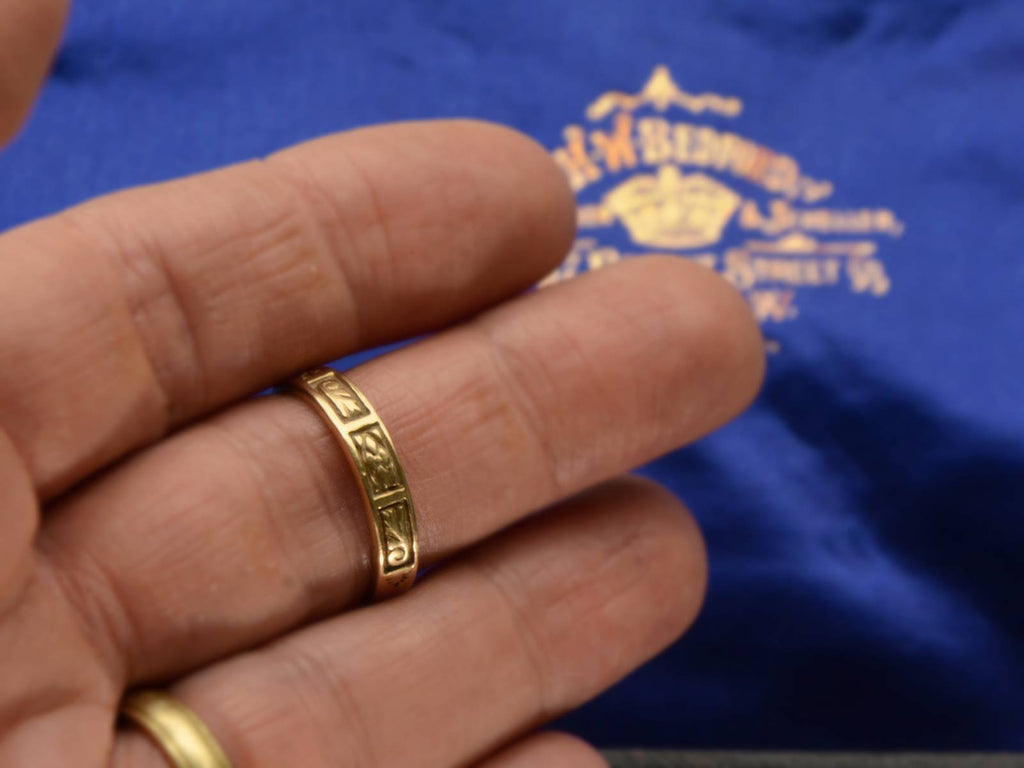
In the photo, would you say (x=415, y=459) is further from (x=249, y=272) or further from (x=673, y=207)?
(x=673, y=207)

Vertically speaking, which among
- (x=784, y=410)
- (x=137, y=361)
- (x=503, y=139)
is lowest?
(x=784, y=410)

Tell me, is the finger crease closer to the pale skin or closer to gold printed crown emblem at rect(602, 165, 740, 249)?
the pale skin

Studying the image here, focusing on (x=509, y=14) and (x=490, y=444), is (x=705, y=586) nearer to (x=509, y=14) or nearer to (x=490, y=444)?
(x=490, y=444)

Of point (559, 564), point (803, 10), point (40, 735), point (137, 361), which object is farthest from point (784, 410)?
point (40, 735)

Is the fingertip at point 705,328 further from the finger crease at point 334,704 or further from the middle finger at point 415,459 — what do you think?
the finger crease at point 334,704

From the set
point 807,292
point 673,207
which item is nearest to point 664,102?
point 673,207

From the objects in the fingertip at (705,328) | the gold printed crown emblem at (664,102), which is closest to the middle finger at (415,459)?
the fingertip at (705,328)

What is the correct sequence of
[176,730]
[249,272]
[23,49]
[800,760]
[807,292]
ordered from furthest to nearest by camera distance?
[807,292], [800,760], [249,272], [176,730], [23,49]
